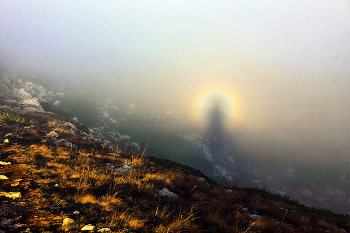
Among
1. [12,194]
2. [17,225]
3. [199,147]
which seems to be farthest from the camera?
[199,147]

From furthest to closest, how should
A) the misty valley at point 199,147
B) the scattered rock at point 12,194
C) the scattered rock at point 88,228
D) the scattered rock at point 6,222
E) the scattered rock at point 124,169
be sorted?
the misty valley at point 199,147 < the scattered rock at point 124,169 < the scattered rock at point 12,194 < the scattered rock at point 88,228 < the scattered rock at point 6,222

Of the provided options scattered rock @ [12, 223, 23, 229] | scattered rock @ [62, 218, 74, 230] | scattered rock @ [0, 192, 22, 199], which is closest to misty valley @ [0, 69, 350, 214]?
scattered rock @ [0, 192, 22, 199]

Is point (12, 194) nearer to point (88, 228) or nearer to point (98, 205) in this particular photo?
point (98, 205)

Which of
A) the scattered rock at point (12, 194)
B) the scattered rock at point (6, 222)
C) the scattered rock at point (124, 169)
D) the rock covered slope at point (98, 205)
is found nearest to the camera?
the scattered rock at point (6, 222)

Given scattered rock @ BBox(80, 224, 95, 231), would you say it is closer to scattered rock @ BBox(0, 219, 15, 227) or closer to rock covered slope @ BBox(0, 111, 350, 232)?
rock covered slope @ BBox(0, 111, 350, 232)

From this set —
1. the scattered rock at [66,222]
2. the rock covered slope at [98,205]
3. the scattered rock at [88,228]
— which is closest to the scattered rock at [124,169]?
the rock covered slope at [98,205]

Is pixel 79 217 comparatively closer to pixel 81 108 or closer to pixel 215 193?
pixel 215 193

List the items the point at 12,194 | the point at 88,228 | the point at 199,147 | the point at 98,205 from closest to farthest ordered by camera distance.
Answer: the point at 88,228, the point at 12,194, the point at 98,205, the point at 199,147

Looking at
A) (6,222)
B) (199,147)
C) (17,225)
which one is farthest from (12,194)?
(199,147)

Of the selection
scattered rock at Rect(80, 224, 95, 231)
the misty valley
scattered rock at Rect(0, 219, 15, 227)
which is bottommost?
the misty valley

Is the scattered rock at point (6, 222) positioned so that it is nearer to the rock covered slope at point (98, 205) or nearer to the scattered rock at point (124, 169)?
the rock covered slope at point (98, 205)

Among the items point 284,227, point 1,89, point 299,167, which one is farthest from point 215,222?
point 299,167
